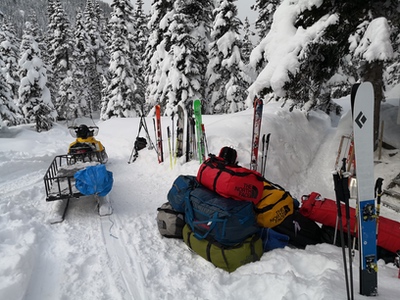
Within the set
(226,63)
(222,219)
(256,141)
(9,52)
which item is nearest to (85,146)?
(256,141)

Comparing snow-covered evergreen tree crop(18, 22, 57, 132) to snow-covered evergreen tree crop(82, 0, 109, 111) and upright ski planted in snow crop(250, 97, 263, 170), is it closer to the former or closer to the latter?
snow-covered evergreen tree crop(82, 0, 109, 111)

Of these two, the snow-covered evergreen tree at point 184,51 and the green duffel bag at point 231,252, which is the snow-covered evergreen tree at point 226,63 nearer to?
the snow-covered evergreen tree at point 184,51

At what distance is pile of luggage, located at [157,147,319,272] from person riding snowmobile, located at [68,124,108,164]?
4510 mm

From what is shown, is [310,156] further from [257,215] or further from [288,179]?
[257,215]

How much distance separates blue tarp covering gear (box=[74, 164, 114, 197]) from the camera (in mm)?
5270

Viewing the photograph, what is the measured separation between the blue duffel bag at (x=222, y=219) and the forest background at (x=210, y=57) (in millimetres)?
3700

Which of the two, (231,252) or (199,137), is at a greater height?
(199,137)

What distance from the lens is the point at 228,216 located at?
3922 mm

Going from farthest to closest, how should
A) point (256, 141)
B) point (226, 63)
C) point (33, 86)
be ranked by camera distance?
1. point (33, 86)
2. point (226, 63)
3. point (256, 141)

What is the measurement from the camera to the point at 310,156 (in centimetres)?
954

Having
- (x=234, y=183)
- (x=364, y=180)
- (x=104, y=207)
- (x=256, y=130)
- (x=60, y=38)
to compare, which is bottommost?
(x=104, y=207)

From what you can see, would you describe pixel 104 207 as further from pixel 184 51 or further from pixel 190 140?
pixel 184 51

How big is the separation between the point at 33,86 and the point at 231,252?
26666 millimetres

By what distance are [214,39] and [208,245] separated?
1814 cm
